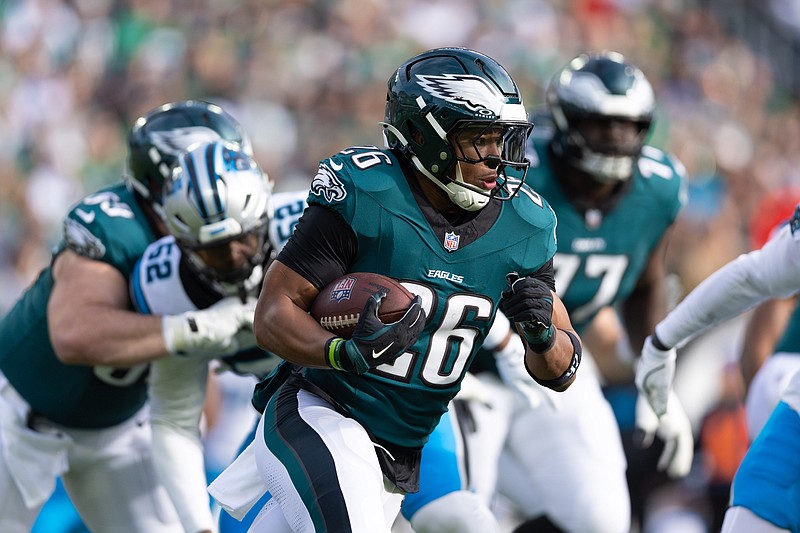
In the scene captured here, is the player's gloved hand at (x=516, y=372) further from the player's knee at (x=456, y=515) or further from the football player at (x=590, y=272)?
the player's knee at (x=456, y=515)

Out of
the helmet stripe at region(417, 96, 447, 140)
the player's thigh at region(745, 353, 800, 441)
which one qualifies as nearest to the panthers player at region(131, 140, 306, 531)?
the helmet stripe at region(417, 96, 447, 140)

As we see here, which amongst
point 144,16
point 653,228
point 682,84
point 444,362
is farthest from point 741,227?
point 444,362

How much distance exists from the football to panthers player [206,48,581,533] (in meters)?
0.03

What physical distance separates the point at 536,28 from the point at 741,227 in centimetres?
296

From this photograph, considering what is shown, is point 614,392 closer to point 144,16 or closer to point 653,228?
point 653,228

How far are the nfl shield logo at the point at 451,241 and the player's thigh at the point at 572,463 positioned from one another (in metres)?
1.56

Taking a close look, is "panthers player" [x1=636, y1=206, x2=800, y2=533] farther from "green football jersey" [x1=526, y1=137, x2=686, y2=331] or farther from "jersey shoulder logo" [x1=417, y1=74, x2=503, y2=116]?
"green football jersey" [x1=526, y1=137, x2=686, y2=331]

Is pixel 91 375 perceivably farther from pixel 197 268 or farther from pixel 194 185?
pixel 194 185

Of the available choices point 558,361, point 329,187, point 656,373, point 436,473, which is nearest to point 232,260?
point 436,473

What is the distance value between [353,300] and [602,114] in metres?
2.39

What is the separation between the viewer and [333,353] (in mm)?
3219

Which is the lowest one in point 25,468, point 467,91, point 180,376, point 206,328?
point 25,468

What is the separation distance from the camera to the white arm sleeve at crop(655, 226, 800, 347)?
3.92 m

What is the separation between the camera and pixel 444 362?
11.6 feet
